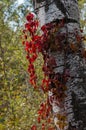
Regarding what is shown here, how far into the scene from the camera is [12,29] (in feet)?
60.3

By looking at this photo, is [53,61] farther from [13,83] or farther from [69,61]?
[13,83]

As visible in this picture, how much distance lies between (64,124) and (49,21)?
35.2 inches

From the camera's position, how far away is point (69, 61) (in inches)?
108

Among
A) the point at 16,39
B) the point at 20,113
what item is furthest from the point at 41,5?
the point at 16,39

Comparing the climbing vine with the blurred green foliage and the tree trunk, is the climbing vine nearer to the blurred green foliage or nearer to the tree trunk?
the tree trunk

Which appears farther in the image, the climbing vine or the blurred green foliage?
the blurred green foliage

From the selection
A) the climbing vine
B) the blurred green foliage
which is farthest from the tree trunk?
the blurred green foliage

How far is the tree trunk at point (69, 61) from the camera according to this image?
2.63m

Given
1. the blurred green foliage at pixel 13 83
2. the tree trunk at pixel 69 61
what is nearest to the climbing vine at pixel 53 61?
the tree trunk at pixel 69 61

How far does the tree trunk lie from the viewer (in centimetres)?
263

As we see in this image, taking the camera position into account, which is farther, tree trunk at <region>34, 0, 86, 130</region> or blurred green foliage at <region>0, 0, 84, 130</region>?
blurred green foliage at <region>0, 0, 84, 130</region>

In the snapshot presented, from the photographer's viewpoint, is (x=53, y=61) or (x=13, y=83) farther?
(x=13, y=83)

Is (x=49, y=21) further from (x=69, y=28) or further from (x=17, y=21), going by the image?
(x=17, y=21)

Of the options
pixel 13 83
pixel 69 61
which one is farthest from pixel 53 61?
pixel 13 83
